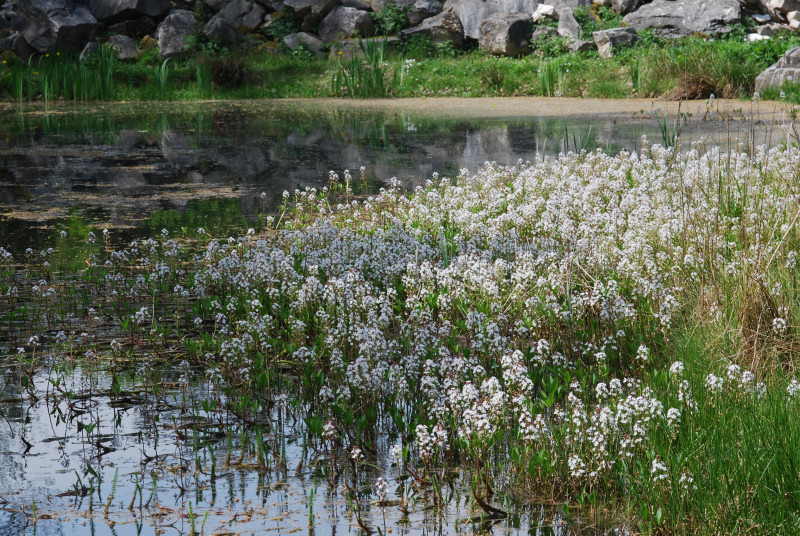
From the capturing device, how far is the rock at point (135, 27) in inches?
1086

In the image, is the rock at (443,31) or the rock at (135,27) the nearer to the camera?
the rock at (443,31)

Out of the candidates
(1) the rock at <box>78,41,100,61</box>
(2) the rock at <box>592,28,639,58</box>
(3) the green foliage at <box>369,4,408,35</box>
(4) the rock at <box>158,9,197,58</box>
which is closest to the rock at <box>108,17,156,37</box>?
(4) the rock at <box>158,9,197,58</box>

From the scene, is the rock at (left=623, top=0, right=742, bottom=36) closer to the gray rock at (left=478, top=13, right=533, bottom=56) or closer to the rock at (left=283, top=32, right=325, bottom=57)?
the gray rock at (left=478, top=13, right=533, bottom=56)

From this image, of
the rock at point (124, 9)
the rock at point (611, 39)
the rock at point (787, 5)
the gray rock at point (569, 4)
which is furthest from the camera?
the gray rock at point (569, 4)

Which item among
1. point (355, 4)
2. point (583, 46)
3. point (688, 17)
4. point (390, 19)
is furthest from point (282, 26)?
point (688, 17)

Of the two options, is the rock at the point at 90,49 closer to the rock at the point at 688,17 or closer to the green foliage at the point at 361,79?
the green foliage at the point at 361,79

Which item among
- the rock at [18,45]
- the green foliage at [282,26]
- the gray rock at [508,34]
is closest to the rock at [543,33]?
the gray rock at [508,34]

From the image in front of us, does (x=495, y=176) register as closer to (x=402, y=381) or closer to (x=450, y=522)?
(x=402, y=381)

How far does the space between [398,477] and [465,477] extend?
0.30 metres

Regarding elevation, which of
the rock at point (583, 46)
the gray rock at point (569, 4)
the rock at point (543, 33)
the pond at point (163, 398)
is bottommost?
the pond at point (163, 398)

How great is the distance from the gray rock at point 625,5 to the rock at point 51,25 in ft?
51.8

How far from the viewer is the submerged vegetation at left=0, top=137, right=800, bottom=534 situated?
3654 mm

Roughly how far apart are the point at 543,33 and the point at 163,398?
2233 cm

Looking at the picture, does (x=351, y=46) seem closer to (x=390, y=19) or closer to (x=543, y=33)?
(x=390, y=19)
